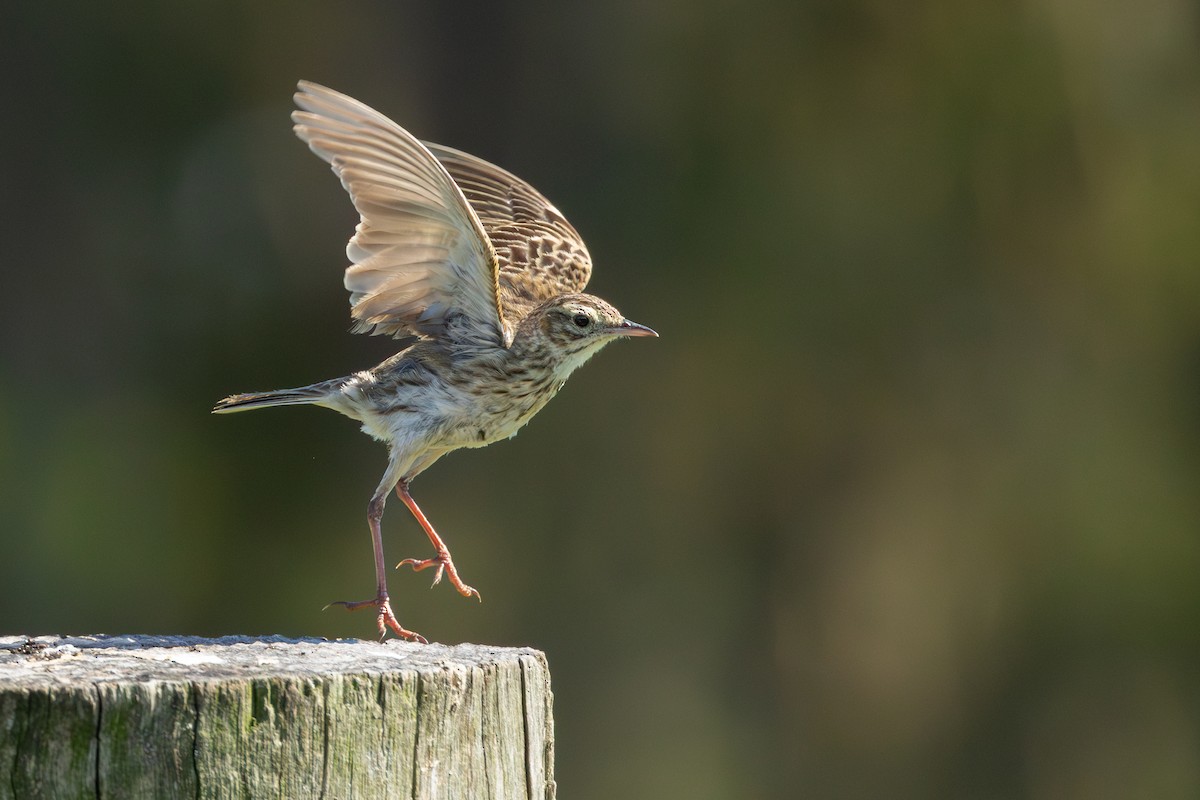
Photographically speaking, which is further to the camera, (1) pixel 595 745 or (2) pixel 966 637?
(2) pixel 966 637

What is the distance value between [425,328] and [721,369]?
6.93m

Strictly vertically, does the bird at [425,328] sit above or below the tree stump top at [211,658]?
above

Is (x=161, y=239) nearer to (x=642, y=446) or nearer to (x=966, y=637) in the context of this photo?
(x=642, y=446)

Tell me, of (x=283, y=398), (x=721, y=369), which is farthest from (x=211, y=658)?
(x=721, y=369)

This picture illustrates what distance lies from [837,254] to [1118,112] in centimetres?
250

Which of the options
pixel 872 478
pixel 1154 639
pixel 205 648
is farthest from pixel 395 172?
pixel 1154 639

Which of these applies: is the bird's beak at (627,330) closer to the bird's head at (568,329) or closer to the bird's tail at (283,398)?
the bird's head at (568,329)

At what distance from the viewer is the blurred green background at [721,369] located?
12.2m

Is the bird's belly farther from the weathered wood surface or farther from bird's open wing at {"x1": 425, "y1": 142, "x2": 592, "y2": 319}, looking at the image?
the weathered wood surface

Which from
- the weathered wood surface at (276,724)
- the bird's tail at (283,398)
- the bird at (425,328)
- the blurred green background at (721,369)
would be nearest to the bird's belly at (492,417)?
the bird at (425,328)

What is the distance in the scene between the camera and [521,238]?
679cm

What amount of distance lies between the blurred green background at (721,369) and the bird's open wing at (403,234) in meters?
6.19

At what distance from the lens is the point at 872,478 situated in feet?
42.2

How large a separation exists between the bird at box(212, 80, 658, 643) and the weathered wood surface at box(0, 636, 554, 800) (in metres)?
1.78
